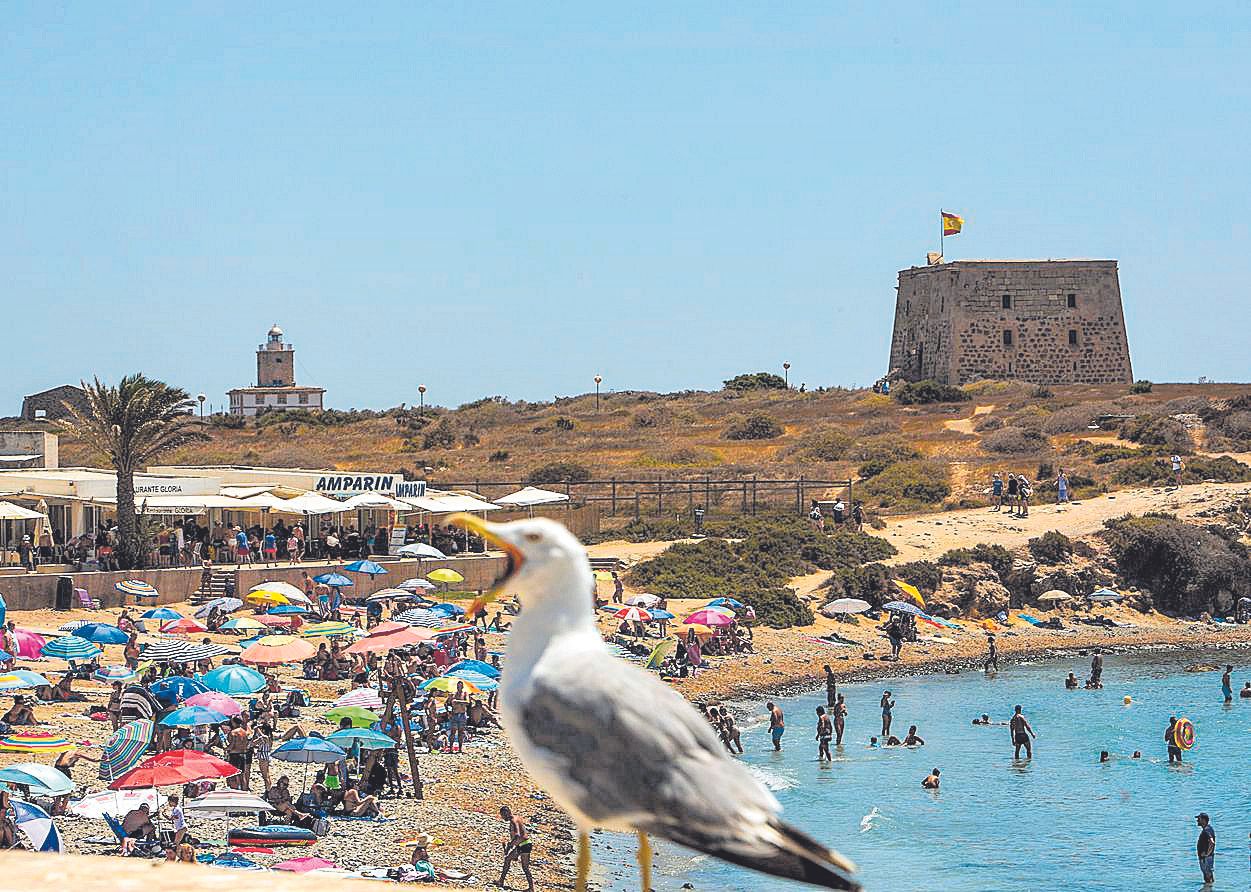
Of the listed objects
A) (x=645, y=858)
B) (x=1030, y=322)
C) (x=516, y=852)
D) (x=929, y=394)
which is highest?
(x=1030, y=322)

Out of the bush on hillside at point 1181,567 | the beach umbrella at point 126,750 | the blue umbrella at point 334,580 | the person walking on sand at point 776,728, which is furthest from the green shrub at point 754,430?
the beach umbrella at point 126,750

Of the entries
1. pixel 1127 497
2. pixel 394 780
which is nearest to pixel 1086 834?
pixel 394 780

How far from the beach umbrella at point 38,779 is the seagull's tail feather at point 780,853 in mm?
14443

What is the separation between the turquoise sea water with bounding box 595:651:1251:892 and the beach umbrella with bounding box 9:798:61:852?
7544 mm

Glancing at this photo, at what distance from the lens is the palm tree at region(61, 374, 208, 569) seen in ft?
115

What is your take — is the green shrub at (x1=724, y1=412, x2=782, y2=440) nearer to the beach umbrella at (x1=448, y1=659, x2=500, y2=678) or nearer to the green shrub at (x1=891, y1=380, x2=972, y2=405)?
the green shrub at (x1=891, y1=380, x2=972, y2=405)

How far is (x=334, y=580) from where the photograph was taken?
3459 centimetres

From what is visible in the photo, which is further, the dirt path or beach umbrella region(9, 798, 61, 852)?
the dirt path

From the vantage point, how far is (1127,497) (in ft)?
171

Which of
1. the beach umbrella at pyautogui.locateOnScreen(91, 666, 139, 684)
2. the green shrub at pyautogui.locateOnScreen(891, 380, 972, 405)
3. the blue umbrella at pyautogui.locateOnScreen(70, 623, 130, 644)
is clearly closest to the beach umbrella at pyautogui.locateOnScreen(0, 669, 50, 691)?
the beach umbrella at pyautogui.locateOnScreen(91, 666, 139, 684)

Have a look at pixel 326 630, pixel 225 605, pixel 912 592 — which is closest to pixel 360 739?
pixel 326 630

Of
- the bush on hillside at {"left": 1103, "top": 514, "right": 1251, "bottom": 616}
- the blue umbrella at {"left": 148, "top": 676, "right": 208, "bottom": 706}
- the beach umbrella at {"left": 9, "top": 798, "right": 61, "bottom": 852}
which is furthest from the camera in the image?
the bush on hillside at {"left": 1103, "top": 514, "right": 1251, "bottom": 616}

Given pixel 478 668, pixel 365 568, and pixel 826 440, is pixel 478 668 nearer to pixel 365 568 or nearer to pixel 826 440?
pixel 365 568

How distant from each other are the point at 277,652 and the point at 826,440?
144ft
